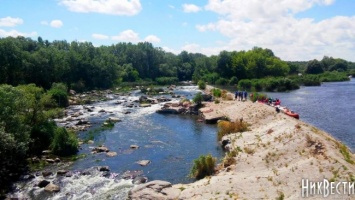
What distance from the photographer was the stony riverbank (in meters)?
23.5

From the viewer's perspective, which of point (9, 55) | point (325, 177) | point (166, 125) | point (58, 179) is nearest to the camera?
point (325, 177)

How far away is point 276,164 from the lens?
28.7 meters

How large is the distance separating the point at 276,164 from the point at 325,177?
5.78 meters

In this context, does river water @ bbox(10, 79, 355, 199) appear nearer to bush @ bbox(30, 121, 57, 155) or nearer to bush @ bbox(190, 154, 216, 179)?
bush @ bbox(190, 154, 216, 179)

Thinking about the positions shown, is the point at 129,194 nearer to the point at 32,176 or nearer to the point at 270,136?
the point at 32,176

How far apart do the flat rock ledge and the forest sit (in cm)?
1201

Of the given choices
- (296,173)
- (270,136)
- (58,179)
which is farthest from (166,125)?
(296,173)

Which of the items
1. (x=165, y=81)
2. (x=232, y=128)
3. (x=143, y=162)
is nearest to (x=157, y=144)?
(x=143, y=162)

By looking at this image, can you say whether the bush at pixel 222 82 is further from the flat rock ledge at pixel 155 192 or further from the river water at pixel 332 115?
the flat rock ledge at pixel 155 192

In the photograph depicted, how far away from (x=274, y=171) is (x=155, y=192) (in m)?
9.75

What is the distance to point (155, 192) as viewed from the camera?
25.8 metres

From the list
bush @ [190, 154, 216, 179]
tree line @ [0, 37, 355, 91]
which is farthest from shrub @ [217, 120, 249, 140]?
tree line @ [0, 37, 355, 91]

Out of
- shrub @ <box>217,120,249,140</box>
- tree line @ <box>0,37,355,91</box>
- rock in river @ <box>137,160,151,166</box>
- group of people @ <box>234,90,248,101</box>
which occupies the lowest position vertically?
rock in river @ <box>137,160,151,166</box>

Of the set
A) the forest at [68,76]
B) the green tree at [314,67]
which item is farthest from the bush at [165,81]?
the green tree at [314,67]
